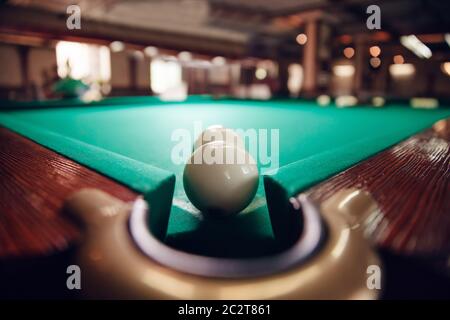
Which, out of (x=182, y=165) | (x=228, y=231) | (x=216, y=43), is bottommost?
(x=228, y=231)

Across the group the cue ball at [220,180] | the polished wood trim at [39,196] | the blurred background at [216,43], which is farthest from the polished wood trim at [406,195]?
the blurred background at [216,43]

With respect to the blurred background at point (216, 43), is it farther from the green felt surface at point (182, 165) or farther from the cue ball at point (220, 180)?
the cue ball at point (220, 180)

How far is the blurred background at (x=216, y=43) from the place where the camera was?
7.65 meters

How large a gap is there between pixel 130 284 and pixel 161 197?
1.11 feet

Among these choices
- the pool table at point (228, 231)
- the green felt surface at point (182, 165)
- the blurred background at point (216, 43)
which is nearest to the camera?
the pool table at point (228, 231)

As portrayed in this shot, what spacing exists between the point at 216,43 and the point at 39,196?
12.1 metres

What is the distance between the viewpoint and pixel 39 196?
84cm

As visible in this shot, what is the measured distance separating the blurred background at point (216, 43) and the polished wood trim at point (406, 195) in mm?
4863

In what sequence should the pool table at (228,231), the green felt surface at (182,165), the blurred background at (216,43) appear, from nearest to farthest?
the pool table at (228,231), the green felt surface at (182,165), the blurred background at (216,43)

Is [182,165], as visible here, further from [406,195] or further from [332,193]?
[406,195]

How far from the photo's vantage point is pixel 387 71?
56.3ft

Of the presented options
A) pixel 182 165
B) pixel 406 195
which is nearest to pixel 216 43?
pixel 182 165

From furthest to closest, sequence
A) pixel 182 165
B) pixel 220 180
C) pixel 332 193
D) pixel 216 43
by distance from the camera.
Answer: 1. pixel 216 43
2. pixel 182 165
3. pixel 220 180
4. pixel 332 193
